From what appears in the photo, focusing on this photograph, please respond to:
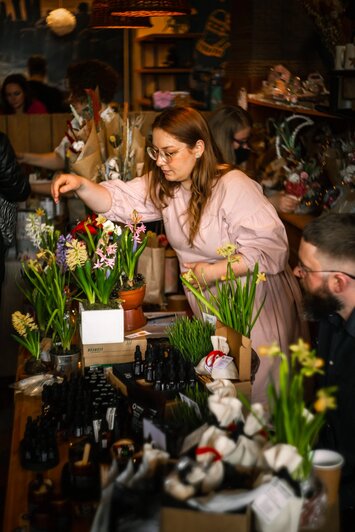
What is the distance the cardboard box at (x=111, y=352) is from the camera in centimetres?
288

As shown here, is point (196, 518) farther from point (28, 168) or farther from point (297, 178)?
point (28, 168)

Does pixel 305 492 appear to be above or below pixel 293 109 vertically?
below

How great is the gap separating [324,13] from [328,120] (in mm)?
1163

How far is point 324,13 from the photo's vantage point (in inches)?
174

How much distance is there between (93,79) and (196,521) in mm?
4133

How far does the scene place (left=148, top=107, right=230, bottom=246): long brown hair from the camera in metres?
3.19

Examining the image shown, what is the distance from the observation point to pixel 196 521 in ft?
4.97

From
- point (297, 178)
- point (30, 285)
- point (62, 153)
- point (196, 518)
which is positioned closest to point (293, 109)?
point (297, 178)

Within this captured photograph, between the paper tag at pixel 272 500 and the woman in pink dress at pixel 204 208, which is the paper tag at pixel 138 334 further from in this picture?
the paper tag at pixel 272 500

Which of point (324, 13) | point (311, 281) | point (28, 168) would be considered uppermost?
point (324, 13)

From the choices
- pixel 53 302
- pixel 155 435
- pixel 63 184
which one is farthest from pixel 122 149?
pixel 155 435

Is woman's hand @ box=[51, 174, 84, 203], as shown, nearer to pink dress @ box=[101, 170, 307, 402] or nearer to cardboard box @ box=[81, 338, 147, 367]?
pink dress @ box=[101, 170, 307, 402]

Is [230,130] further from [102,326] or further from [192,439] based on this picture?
[192,439]

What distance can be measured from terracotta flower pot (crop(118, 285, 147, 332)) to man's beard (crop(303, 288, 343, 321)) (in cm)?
96
